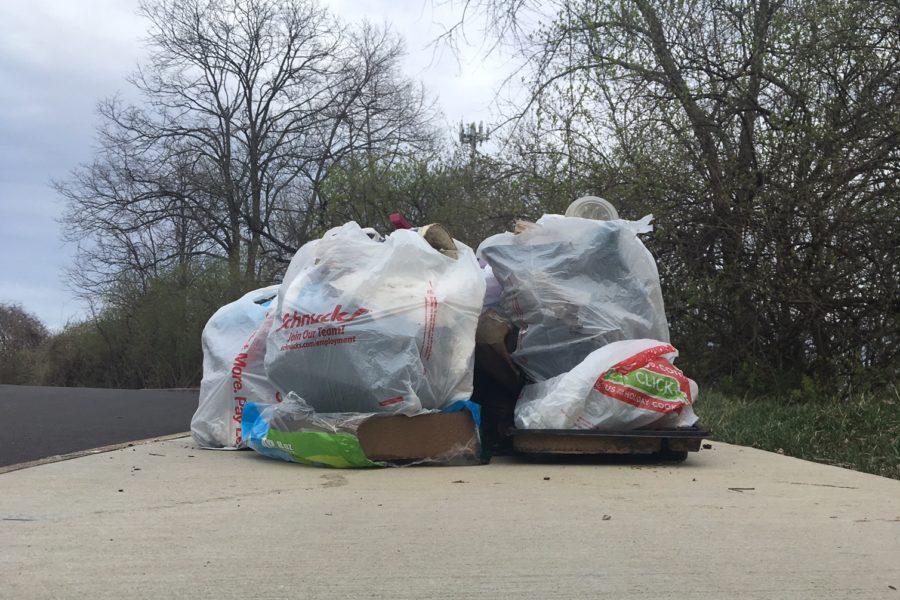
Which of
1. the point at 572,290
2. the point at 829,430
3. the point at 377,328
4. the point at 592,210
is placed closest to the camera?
the point at 377,328

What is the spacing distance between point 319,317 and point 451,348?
1.78 feet

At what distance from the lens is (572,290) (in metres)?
3.89

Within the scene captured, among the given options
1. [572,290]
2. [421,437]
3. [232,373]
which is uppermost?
[572,290]

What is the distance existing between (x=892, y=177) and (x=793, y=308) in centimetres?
133

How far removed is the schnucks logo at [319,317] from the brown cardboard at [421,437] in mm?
405

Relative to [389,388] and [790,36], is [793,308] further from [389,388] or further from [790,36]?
[389,388]

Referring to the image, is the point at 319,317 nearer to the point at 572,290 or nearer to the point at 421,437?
the point at 421,437

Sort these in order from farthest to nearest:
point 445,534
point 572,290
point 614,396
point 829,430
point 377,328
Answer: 1. point 829,430
2. point 572,290
3. point 614,396
4. point 377,328
5. point 445,534

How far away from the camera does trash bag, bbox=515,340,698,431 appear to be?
141 inches

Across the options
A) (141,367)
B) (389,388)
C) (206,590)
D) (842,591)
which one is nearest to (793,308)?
(389,388)

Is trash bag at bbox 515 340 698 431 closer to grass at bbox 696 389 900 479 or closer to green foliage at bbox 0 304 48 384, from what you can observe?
grass at bbox 696 389 900 479

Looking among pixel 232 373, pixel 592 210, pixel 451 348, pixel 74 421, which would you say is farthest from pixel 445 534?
pixel 74 421

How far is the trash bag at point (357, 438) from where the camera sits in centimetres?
338

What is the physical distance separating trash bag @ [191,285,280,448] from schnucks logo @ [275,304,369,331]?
557 mm
